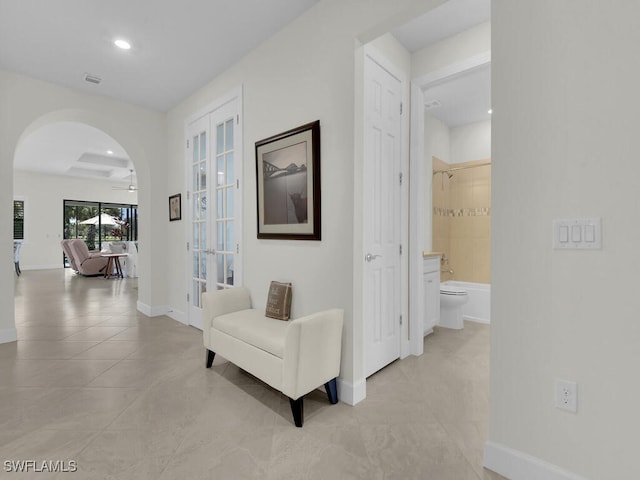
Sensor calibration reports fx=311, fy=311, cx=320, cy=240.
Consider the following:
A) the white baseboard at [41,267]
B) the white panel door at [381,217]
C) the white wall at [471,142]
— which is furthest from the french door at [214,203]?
the white baseboard at [41,267]

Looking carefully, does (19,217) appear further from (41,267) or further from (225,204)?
(225,204)

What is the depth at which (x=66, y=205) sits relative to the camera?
9.63 metres

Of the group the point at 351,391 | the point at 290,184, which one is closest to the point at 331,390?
the point at 351,391

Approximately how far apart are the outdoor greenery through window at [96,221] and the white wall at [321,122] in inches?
338

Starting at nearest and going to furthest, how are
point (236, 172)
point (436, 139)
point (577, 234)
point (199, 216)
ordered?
point (577, 234)
point (236, 172)
point (199, 216)
point (436, 139)

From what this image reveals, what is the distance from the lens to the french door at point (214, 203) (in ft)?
10.1

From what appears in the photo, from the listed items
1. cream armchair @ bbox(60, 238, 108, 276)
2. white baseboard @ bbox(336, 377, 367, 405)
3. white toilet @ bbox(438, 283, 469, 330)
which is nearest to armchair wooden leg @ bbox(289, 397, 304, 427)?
white baseboard @ bbox(336, 377, 367, 405)

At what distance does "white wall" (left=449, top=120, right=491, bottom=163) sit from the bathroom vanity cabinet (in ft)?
6.70

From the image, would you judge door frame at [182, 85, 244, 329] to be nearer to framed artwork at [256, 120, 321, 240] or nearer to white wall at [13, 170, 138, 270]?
framed artwork at [256, 120, 321, 240]

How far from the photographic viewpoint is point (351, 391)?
6.70ft

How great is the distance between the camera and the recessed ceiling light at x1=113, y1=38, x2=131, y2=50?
273 cm

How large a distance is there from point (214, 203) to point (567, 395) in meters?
3.25

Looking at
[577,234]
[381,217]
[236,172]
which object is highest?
[236,172]

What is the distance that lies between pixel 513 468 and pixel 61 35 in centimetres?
432
